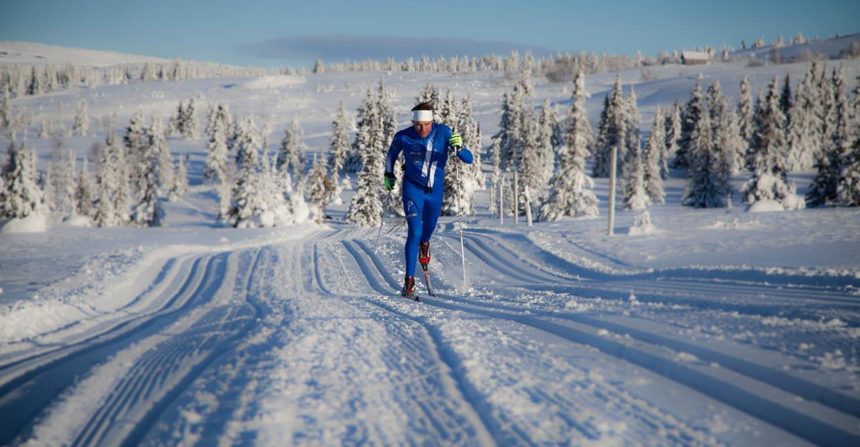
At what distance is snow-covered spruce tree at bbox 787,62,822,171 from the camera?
67.6 metres

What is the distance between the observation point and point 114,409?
276cm

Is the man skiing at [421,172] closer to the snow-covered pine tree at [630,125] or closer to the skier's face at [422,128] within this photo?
the skier's face at [422,128]

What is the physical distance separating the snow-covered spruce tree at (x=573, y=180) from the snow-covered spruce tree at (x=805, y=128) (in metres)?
50.7

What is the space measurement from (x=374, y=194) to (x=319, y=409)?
36.6m

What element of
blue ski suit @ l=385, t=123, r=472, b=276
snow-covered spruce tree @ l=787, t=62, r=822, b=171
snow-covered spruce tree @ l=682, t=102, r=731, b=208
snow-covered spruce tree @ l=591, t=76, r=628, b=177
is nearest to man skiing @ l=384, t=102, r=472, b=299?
blue ski suit @ l=385, t=123, r=472, b=276

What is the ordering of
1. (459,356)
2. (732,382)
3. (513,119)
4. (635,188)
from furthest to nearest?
(513,119)
(635,188)
(459,356)
(732,382)

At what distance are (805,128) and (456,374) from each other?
84409 mm

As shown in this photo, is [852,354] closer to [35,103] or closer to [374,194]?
[374,194]

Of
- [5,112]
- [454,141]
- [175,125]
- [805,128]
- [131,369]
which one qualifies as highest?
[175,125]

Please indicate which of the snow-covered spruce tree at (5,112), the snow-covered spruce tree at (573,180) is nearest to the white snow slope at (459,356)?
the snow-covered spruce tree at (573,180)

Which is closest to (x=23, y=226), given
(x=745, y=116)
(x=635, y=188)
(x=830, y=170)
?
(x=635, y=188)

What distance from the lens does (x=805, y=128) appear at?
6900cm

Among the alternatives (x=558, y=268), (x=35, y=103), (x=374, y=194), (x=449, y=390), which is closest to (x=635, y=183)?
(x=374, y=194)

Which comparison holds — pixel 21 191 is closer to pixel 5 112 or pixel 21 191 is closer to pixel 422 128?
pixel 5 112
